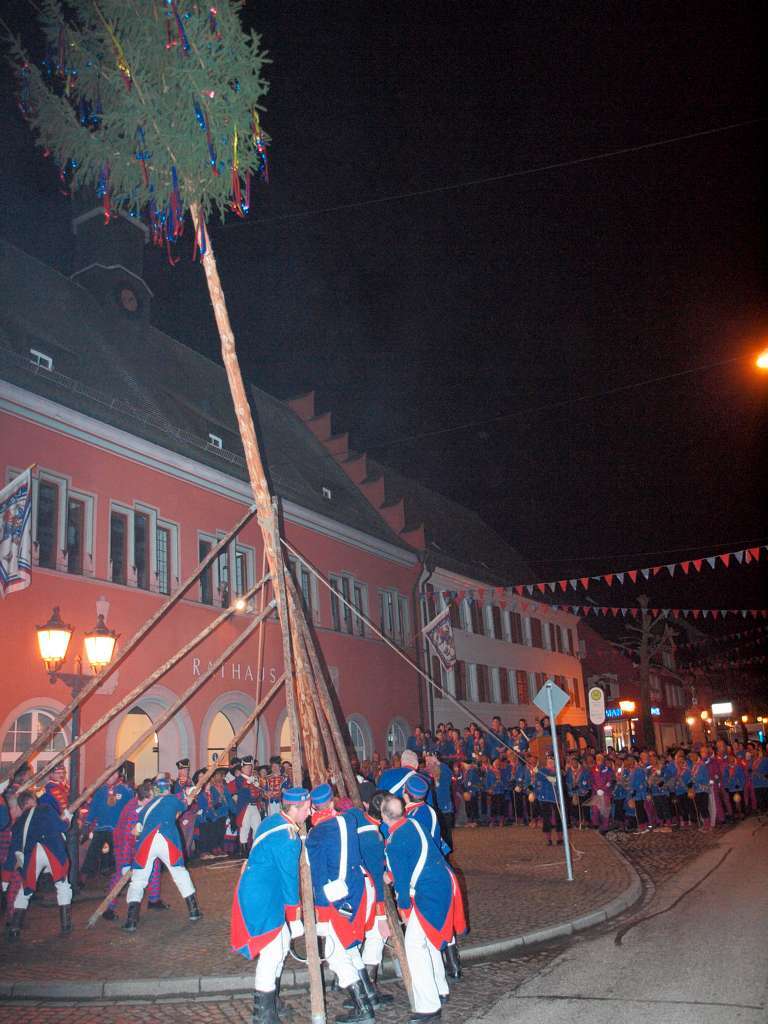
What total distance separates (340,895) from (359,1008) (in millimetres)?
846

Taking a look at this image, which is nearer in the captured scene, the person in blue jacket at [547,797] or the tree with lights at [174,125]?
the tree with lights at [174,125]

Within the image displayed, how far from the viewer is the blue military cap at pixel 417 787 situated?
775 cm

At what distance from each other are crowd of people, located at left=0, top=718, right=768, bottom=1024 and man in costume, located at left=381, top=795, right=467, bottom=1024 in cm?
1

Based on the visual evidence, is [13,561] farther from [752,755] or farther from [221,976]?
[752,755]

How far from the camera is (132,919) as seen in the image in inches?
398

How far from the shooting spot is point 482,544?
1729 inches

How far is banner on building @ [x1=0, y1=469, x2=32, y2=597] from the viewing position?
44.0 ft

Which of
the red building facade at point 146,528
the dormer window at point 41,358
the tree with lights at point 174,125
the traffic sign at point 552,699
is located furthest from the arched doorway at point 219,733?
the tree with lights at point 174,125

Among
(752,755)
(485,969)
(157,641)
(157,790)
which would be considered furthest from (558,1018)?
(752,755)

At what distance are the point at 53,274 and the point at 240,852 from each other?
15.6 meters

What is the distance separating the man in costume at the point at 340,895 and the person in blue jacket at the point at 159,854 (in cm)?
382

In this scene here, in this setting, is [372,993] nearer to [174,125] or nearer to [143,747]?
[174,125]

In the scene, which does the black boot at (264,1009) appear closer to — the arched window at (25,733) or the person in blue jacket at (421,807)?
the person in blue jacket at (421,807)

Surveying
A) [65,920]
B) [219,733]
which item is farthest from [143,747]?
[65,920]
